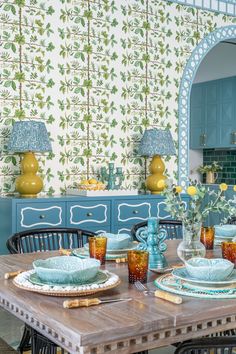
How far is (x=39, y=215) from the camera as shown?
389 cm

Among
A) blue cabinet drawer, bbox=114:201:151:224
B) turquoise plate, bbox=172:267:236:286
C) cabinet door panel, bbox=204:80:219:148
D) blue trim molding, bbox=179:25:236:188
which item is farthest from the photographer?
cabinet door panel, bbox=204:80:219:148

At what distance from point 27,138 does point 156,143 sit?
1.28m

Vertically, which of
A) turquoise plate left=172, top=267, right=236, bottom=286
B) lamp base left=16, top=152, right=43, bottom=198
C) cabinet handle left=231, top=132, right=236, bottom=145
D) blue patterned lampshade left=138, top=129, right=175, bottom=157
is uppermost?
cabinet handle left=231, top=132, right=236, bottom=145

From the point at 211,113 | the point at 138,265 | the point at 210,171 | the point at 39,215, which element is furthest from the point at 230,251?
the point at 211,113

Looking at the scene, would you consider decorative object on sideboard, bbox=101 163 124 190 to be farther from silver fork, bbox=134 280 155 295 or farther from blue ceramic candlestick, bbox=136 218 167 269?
silver fork, bbox=134 280 155 295

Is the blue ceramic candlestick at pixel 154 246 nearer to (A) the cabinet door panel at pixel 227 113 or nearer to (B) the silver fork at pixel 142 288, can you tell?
(B) the silver fork at pixel 142 288

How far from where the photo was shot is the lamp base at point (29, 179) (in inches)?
157

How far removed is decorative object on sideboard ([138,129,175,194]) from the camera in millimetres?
4598

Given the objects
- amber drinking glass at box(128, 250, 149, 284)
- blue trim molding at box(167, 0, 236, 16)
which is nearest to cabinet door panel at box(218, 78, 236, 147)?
blue trim molding at box(167, 0, 236, 16)

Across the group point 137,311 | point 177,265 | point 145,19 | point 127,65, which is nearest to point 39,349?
point 177,265

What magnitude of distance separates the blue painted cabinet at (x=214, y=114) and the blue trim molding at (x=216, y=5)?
1.55 metres

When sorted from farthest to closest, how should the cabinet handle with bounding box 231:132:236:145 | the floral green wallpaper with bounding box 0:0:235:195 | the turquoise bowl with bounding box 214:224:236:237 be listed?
the cabinet handle with bounding box 231:132:236:145 < the floral green wallpaper with bounding box 0:0:235:195 < the turquoise bowl with bounding box 214:224:236:237

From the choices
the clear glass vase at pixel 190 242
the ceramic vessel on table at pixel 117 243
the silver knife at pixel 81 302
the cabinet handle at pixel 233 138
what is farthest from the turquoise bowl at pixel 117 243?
the cabinet handle at pixel 233 138

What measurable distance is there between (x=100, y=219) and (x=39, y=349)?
80.0 inches
